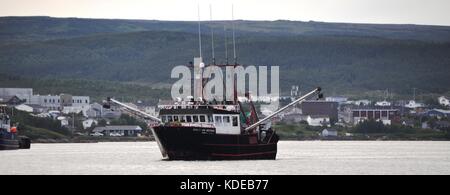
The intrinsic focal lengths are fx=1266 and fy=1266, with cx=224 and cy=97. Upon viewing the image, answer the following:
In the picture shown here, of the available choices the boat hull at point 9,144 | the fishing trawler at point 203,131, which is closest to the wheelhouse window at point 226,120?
the fishing trawler at point 203,131

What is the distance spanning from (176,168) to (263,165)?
25.2 feet

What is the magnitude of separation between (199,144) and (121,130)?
110 meters

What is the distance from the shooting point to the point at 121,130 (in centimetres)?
19638

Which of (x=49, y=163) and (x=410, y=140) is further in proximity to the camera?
(x=410, y=140)

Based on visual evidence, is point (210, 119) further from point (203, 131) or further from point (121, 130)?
point (121, 130)

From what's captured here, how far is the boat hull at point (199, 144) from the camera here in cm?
8694

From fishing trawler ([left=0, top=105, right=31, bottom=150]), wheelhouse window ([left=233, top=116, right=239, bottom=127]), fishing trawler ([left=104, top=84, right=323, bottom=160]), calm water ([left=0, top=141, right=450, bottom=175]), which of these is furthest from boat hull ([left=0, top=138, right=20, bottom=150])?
wheelhouse window ([left=233, top=116, right=239, bottom=127])

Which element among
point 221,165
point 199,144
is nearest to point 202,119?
point 199,144

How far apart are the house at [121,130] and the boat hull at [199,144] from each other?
106 m

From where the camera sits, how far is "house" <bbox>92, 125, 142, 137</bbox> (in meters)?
195

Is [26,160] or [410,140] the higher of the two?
[26,160]

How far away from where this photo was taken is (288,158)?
337 ft
